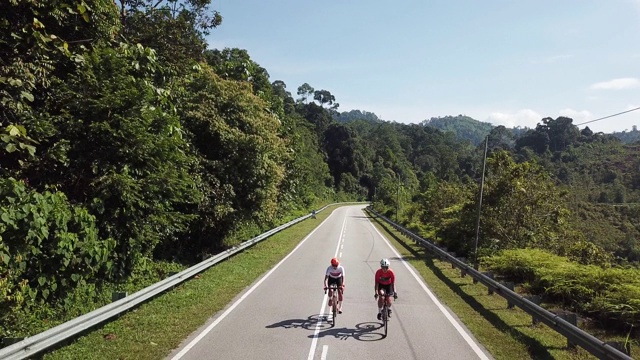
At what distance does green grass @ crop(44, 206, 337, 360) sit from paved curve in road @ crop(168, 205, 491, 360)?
1.29ft

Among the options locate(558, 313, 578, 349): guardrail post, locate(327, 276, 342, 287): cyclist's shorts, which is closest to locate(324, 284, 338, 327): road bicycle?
locate(327, 276, 342, 287): cyclist's shorts

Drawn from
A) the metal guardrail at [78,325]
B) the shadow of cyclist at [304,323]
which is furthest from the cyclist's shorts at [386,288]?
the metal guardrail at [78,325]

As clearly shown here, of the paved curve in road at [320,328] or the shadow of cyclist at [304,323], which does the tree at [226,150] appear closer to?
the paved curve in road at [320,328]

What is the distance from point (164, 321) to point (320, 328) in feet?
11.7

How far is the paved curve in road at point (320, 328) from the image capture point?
8438 mm

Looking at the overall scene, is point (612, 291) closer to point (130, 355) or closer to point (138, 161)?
point (130, 355)

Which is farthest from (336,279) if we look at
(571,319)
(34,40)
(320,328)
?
(34,40)

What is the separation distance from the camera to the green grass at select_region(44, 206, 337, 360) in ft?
26.9

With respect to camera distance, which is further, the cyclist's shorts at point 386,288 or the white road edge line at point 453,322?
the cyclist's shorts at point 386,288

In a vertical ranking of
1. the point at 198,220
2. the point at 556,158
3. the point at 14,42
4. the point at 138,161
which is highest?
the point at 556,158

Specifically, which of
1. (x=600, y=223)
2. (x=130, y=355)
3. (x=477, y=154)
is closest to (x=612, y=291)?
(x=130, y=355)

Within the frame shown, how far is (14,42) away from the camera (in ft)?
26.6

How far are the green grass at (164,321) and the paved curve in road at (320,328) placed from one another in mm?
392

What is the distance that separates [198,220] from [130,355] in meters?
12.1
